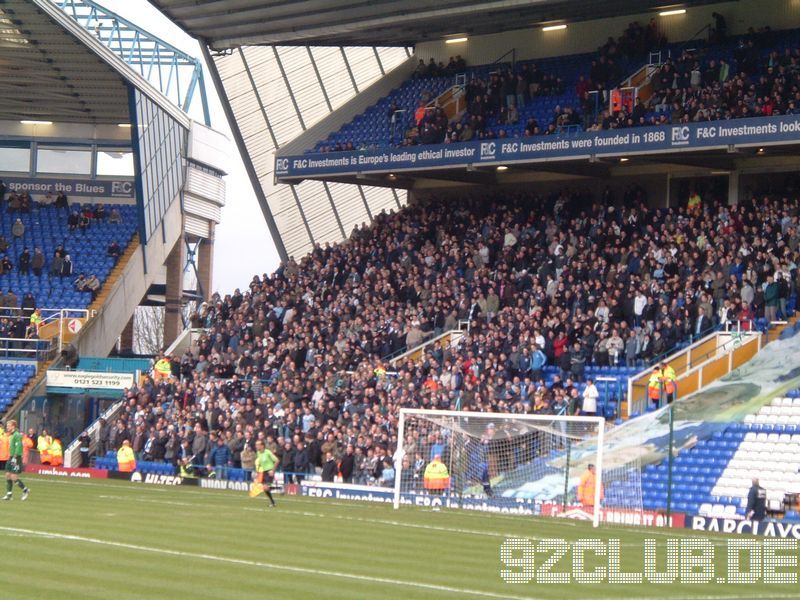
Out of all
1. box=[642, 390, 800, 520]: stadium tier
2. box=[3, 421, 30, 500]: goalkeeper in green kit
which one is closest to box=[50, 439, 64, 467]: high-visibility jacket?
box=[3, 421, 30, 500]: goalkeeper in green kit

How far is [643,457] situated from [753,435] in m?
2.33

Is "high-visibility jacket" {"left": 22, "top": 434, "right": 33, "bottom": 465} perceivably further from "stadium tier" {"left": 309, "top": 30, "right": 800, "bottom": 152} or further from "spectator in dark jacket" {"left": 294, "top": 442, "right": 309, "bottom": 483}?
"stadium tier" {"left": 309, "top": 30, "right": 800, "bottom": 152}

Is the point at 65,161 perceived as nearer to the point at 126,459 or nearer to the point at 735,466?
the point at 126,459

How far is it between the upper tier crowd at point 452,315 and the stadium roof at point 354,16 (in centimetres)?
578

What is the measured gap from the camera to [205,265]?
191 feet

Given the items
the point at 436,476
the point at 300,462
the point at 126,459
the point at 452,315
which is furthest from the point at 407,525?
the point at 126,459

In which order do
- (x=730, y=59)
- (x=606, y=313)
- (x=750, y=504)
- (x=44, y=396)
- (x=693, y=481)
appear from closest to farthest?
1. (x=750, y=504)
2. (x=693, y=481)
3. (x=606, y=313)
4. (x=730, y=59)
5. (x=44, y=396)

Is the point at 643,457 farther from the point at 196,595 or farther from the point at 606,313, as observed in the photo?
the point at 196,595

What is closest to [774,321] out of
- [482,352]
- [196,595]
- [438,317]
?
[482,352]

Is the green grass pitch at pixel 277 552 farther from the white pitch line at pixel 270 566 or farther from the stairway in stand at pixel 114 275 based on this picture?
the stairway in stand at pixel 114 275

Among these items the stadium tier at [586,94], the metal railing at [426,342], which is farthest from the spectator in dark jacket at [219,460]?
the stadium tier at [586,94]

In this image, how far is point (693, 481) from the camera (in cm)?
2738

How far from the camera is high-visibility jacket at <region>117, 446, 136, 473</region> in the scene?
120 feet

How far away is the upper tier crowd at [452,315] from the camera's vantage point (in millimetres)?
32125
